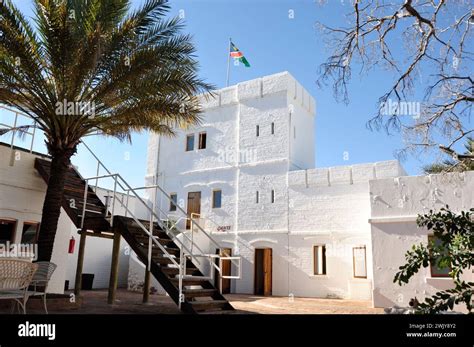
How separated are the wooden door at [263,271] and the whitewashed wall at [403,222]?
6422 mm

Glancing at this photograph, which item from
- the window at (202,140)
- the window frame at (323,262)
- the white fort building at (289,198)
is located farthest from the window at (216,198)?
the window frame at (323,262)

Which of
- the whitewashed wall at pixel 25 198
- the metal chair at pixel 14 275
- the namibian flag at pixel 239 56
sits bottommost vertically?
the metal chair at pixel 14 275

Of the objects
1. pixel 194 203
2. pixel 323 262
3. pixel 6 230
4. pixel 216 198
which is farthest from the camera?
pixel 194 203

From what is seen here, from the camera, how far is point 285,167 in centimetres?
2025

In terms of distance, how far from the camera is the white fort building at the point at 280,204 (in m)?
13.9

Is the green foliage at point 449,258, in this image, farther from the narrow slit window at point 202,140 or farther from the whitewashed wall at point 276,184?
the narrow slit window at point 202,140

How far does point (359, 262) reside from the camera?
17312 mm

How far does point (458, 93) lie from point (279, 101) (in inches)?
594

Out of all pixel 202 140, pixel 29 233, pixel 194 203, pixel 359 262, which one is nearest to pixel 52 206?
pixel 29 233

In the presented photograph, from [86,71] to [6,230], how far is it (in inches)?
200

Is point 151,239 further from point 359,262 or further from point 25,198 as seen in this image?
point 359,262

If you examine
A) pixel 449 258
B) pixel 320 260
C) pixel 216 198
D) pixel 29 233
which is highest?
pixel 216 198
